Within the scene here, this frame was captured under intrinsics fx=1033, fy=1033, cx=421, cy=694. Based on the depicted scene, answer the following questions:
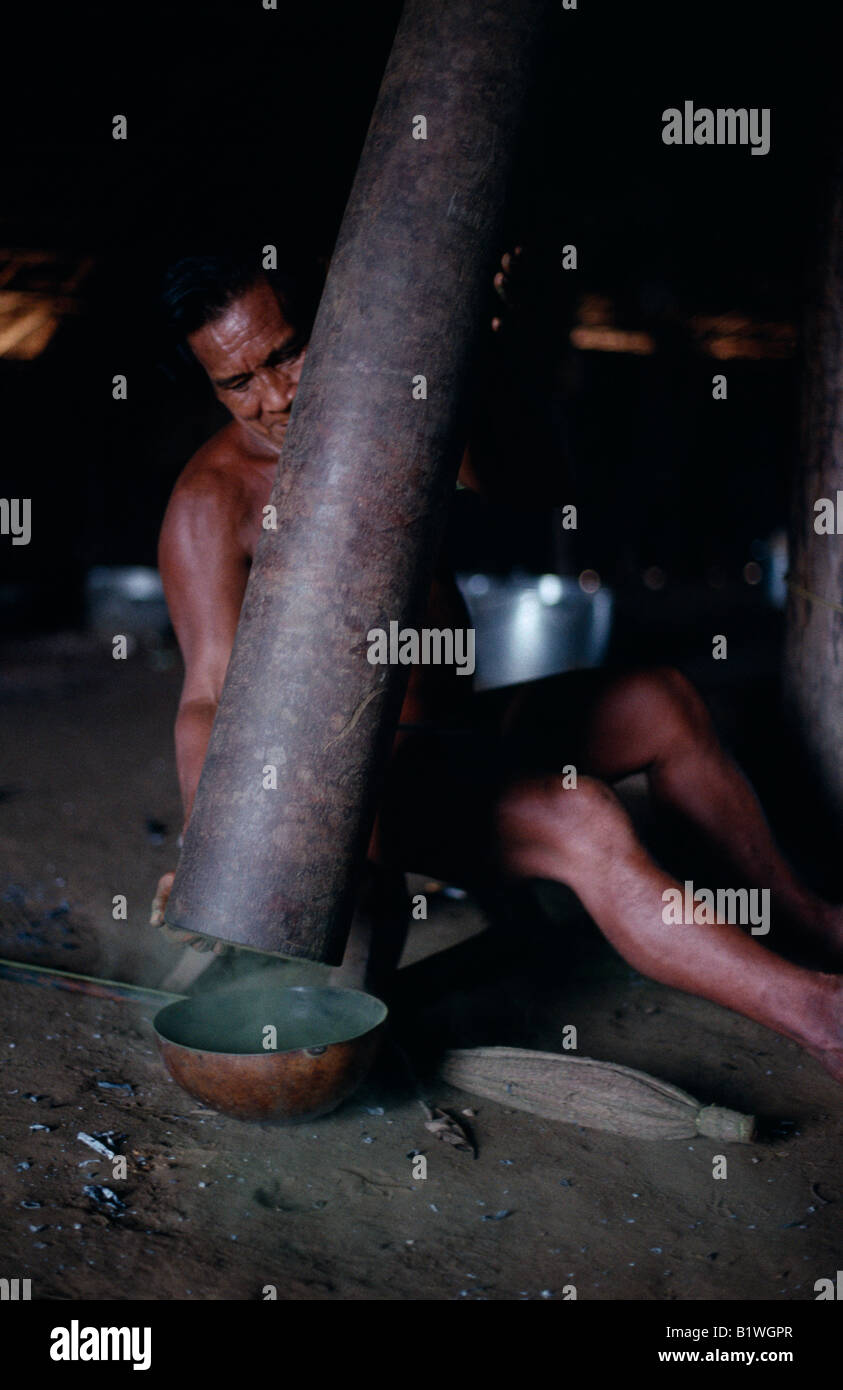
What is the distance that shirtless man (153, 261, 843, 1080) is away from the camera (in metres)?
2.06

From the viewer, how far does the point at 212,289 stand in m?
2.22

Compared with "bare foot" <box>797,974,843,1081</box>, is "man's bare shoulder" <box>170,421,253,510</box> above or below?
above

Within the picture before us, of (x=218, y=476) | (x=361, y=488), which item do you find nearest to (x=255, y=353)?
(x=218, y=476)

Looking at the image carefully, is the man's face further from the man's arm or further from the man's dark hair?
the man's arm

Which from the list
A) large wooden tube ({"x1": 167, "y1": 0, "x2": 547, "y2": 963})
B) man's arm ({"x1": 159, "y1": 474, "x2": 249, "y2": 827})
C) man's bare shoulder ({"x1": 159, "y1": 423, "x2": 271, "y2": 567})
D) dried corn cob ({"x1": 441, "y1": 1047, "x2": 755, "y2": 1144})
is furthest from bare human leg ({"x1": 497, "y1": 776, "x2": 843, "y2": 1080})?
man's bare shoulder ({"x1": 159, "y1": 423, "x2": 271, "y2": 567})

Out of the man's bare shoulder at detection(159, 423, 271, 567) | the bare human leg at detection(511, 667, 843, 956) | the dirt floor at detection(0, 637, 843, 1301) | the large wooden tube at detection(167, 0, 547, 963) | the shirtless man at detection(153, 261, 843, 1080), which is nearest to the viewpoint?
the dirt floor at detection(0, 637, 843, 1301)

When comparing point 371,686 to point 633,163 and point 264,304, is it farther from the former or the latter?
point 633,163

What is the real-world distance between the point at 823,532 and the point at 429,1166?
6.27ft

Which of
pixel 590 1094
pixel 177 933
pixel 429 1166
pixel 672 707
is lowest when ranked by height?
pixel 429 1166

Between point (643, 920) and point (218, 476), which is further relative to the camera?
point (218, 476)

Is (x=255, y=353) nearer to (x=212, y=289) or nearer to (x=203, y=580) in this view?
(x=212, y=289)

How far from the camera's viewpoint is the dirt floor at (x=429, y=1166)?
1642mm

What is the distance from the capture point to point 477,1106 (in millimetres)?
2215

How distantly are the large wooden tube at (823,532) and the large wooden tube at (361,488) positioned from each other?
4.37 feet
